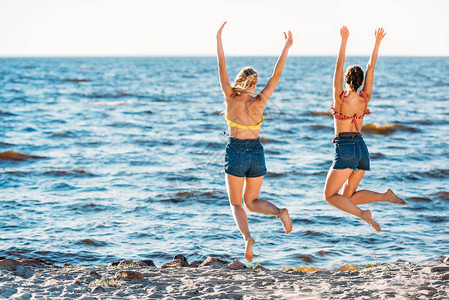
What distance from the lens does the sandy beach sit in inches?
222

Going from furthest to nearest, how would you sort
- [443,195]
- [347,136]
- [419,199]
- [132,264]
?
[443,195] < [419,199] < [132,264] < [347,136]

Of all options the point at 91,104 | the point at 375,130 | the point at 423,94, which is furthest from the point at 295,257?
the point at 423,94

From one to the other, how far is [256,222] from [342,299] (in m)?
5.09

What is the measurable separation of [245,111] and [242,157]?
0.52 m

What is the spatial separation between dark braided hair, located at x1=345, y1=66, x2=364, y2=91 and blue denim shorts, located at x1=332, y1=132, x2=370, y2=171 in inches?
24.4

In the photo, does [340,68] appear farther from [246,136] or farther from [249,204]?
[249,204]

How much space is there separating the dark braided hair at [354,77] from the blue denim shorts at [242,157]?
1.32m

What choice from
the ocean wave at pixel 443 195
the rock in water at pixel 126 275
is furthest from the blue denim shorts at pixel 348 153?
the ocean wave at pixel 443 195

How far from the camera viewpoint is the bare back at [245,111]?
5621 millimetres

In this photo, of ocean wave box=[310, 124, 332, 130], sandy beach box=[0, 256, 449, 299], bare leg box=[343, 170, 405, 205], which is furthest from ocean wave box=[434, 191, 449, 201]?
ocean wave box=[310, 124, 332, 130]

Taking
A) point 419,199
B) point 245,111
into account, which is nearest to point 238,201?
point 245,111

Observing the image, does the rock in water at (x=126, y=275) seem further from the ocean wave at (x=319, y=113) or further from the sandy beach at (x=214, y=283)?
the ocean wave at (x=319, y=113)

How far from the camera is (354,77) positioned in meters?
6.01
